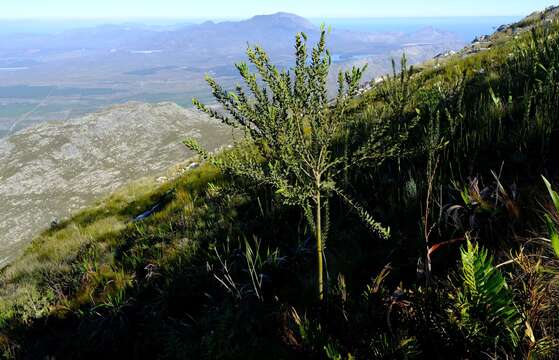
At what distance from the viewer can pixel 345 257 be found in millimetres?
3328

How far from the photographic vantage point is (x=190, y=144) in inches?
106

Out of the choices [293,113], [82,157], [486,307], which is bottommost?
[82,157]

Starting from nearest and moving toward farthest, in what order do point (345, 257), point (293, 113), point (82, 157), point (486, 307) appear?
point (486, 307) → point (293, 113) → point (345, 257) → point (82, 157)

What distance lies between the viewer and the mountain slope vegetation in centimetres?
192

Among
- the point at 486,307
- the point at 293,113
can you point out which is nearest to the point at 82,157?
the point at 293,113

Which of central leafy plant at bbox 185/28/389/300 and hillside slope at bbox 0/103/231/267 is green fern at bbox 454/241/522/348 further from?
hillside slope at bbox 0/103/231/267

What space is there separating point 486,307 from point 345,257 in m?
1.66

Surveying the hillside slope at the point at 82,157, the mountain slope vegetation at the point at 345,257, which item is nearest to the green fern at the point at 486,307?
the mountain slope vegetation at the point at 345,257

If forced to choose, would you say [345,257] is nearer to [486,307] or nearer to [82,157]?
[486,307]

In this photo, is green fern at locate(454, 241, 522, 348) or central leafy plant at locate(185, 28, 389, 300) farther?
central leafy plant at locate(185, 28, 389, 300)

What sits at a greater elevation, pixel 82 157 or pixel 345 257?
pixel 345 257

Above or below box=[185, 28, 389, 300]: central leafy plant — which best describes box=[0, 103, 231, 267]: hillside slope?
below

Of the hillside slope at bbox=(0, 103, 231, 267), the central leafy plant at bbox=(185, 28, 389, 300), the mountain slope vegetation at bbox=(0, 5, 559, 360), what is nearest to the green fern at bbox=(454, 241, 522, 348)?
the mountain slope vegetation at bbox=(0, 5, 559, 360)

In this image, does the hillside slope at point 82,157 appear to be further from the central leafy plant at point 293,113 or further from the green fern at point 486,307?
the green fern at point 486,307
